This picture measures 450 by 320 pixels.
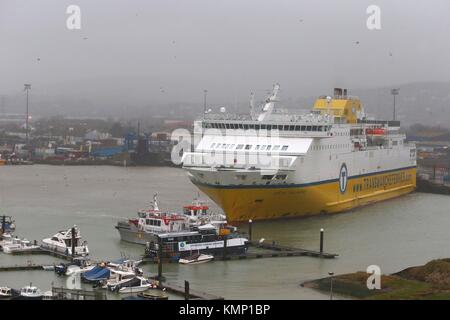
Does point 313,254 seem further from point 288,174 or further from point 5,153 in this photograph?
point 5,153

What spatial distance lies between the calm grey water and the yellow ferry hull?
0.29 meters

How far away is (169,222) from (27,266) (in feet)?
9.99

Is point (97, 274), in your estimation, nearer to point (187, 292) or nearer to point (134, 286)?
point (134, 286)

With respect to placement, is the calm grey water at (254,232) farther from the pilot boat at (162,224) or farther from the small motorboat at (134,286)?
the small motorboat at (134,286)

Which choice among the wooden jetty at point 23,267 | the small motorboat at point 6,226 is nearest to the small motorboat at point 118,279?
the wooden jetty at point 23,267

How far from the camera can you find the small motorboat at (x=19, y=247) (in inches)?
721

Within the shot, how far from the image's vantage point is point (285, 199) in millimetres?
22406

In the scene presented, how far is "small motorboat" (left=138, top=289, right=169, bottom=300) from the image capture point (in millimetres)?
13586

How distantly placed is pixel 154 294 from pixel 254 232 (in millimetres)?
6779

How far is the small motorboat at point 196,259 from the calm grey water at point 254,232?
198 mm

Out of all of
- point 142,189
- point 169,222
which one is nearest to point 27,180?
point 142,189

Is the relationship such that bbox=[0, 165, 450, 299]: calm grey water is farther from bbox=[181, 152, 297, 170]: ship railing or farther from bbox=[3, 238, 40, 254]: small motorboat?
bbox=[181, 152, 297, 170]: ship railing

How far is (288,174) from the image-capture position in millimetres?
22031

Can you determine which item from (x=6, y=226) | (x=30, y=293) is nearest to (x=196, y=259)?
(x=30, y=293)
